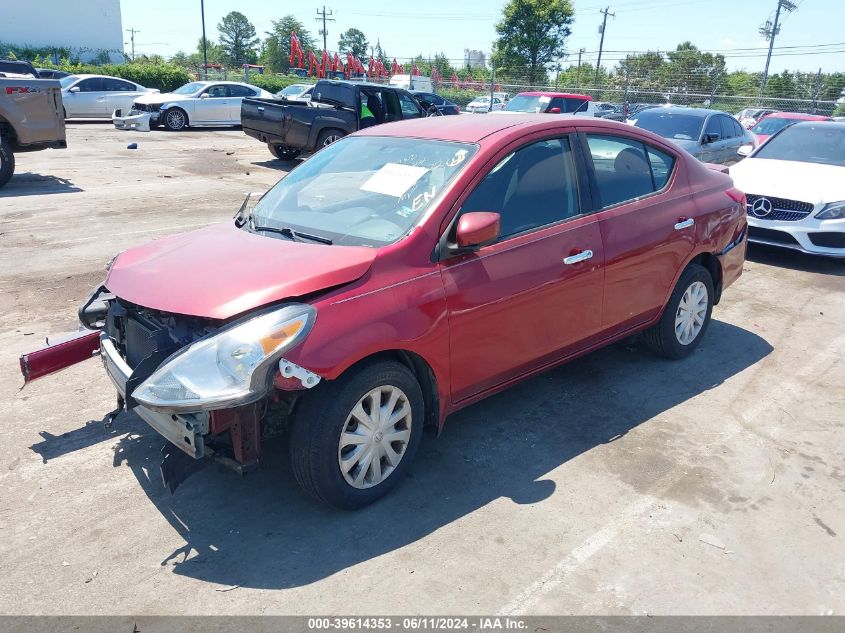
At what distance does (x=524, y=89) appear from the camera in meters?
36.6

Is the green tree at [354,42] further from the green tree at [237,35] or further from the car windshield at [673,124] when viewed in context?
the car windshield at [673,124]

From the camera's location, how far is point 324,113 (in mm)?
14172

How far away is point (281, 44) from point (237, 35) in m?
20.3

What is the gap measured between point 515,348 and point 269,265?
58.4 inches

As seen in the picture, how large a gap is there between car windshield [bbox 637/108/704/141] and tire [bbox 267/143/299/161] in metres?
7.84

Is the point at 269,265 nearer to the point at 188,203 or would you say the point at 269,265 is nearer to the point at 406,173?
the point at 406,173

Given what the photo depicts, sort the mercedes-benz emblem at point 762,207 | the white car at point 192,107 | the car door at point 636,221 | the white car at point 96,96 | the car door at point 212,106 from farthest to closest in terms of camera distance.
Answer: the white car at point 96,96, the car door at point 212,106, the white car at point 192,107, the mercedes-benz emblem at point 762,207, the car door at point 636,221

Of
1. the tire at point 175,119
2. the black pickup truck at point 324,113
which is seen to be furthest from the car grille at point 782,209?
the tire at point 175,119

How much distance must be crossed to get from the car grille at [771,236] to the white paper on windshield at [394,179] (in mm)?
6077

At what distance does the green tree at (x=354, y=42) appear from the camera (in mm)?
120750

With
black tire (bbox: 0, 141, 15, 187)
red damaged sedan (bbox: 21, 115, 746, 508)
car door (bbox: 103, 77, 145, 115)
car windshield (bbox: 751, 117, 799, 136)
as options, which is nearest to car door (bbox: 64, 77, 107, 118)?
car door (bbox: 103, 77, 145, 115)

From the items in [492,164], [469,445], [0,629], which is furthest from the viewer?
[469,445]

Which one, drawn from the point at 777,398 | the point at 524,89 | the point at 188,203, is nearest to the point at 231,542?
the point at 777,398

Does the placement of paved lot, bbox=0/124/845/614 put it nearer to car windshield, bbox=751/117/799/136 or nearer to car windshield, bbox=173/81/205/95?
car windshield, bbox=751/117/799/136
